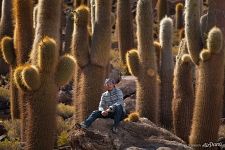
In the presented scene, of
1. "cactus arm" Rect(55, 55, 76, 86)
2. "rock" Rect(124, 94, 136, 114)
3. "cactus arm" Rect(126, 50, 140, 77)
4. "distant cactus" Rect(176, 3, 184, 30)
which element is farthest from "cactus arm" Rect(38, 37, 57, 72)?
"distant cactus" Rect(176, 3, 184, 30)

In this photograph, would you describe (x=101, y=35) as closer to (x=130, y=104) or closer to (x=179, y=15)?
(x=130, y=104)

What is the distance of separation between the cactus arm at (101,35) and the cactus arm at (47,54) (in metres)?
2.12

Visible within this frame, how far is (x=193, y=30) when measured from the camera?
33.6 feet

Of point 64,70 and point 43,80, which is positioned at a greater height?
point 64,70

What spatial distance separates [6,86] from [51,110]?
27.4 feet

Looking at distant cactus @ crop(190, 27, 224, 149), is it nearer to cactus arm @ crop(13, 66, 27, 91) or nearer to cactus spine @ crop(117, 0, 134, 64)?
cactus arm @ crop(13, 66, 27, 91)

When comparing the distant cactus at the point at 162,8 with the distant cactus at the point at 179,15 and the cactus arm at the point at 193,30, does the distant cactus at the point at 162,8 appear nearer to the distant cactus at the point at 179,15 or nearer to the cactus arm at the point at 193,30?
the distant cactus at the point at 179,15

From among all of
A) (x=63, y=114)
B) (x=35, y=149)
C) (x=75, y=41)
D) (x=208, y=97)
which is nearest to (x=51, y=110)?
(x=35, y=149)

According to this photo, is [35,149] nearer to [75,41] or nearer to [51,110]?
[51,110]

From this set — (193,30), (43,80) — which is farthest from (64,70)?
(193,30)

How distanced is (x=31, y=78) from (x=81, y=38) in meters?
2.54

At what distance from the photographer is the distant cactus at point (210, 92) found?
32.2ft

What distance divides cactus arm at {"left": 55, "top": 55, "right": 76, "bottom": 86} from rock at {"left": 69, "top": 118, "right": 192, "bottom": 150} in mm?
1067

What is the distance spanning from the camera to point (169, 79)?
1270 cm
